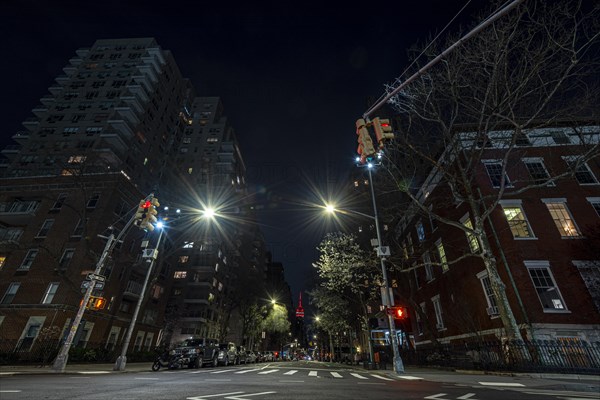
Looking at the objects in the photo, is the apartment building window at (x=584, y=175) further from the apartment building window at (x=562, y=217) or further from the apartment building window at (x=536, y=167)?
the apartment building window at (x=562, y=217)

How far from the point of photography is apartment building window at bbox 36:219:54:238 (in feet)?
97.1

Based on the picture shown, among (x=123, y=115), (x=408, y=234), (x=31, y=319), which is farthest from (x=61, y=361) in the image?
(x=123, y=115)

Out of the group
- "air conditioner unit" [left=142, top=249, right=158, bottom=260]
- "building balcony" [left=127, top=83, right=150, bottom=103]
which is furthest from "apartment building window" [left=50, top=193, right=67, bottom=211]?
"building balcony" [left=127, top=83, right=150, bottom=103]

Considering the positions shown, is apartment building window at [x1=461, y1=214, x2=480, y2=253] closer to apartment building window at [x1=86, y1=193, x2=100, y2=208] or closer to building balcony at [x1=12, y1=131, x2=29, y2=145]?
apartment building window at [x1=86, y1=193, x2=100, y2=208]

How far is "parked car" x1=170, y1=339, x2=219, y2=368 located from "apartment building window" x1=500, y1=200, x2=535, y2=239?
22.3 metres

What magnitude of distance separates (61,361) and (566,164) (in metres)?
33.2

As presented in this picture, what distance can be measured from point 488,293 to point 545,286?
2.96 meters

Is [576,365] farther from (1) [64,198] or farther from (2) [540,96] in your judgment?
(1) [64,198]

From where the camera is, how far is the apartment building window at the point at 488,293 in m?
17.3

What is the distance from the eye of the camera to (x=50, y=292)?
86.1 feet

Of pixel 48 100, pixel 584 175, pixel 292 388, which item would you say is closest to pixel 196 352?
pixel 292 388

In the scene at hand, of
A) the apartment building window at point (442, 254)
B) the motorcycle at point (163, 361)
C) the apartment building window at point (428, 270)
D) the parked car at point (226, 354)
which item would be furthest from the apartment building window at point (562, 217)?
the motorcycle at point (163, 361)

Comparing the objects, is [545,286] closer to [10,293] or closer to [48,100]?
[10,293]

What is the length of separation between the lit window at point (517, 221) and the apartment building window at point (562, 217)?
6.03ft
